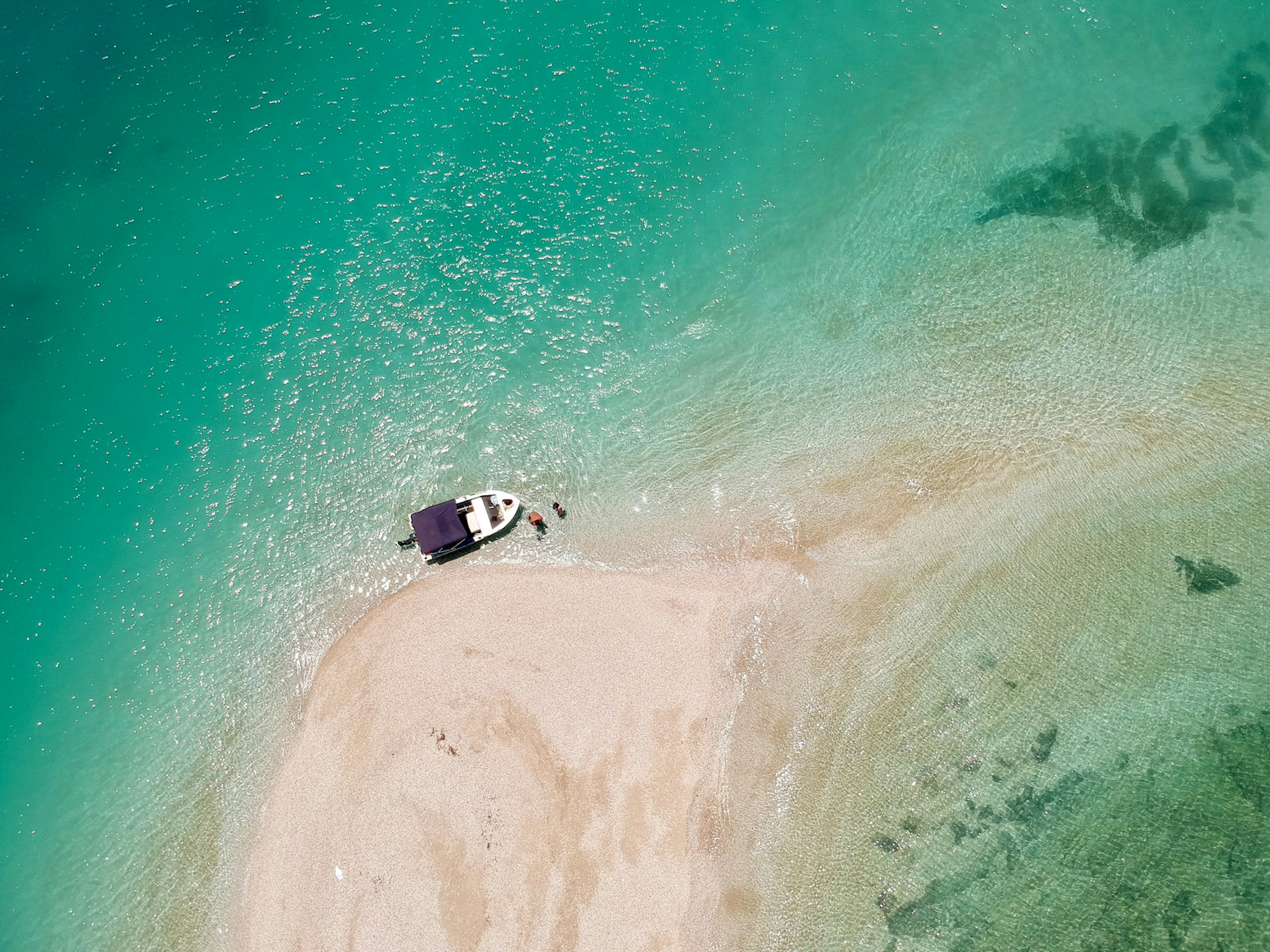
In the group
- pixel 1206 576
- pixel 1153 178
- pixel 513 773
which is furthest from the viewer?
pixel 1153 178

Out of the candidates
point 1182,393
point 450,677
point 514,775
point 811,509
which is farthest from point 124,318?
point 1182,393

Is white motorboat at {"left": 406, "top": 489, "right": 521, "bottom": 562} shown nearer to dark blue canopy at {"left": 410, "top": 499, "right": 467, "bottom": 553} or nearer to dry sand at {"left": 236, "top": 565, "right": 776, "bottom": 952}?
dark blue canopy at {"left": 410, "top": 499, "right": 467, "bottom": 553}

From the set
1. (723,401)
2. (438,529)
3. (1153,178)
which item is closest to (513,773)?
(438,529)

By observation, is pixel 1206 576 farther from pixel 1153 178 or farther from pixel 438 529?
pixel 438 529

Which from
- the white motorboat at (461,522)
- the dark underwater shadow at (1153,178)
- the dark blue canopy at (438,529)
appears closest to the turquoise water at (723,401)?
the dark underwater shadow at (1153,178)

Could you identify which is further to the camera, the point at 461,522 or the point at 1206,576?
the point at 461,522

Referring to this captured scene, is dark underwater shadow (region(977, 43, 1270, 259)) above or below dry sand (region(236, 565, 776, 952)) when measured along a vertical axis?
above

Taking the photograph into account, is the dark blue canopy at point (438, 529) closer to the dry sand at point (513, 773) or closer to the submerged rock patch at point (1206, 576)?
the dry sand at point (513, 773)

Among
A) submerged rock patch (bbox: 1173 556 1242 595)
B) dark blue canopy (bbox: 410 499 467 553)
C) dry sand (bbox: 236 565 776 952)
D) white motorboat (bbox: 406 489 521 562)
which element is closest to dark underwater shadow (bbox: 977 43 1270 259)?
submerged rock patch (bbox: 1173 556 1242 595)
